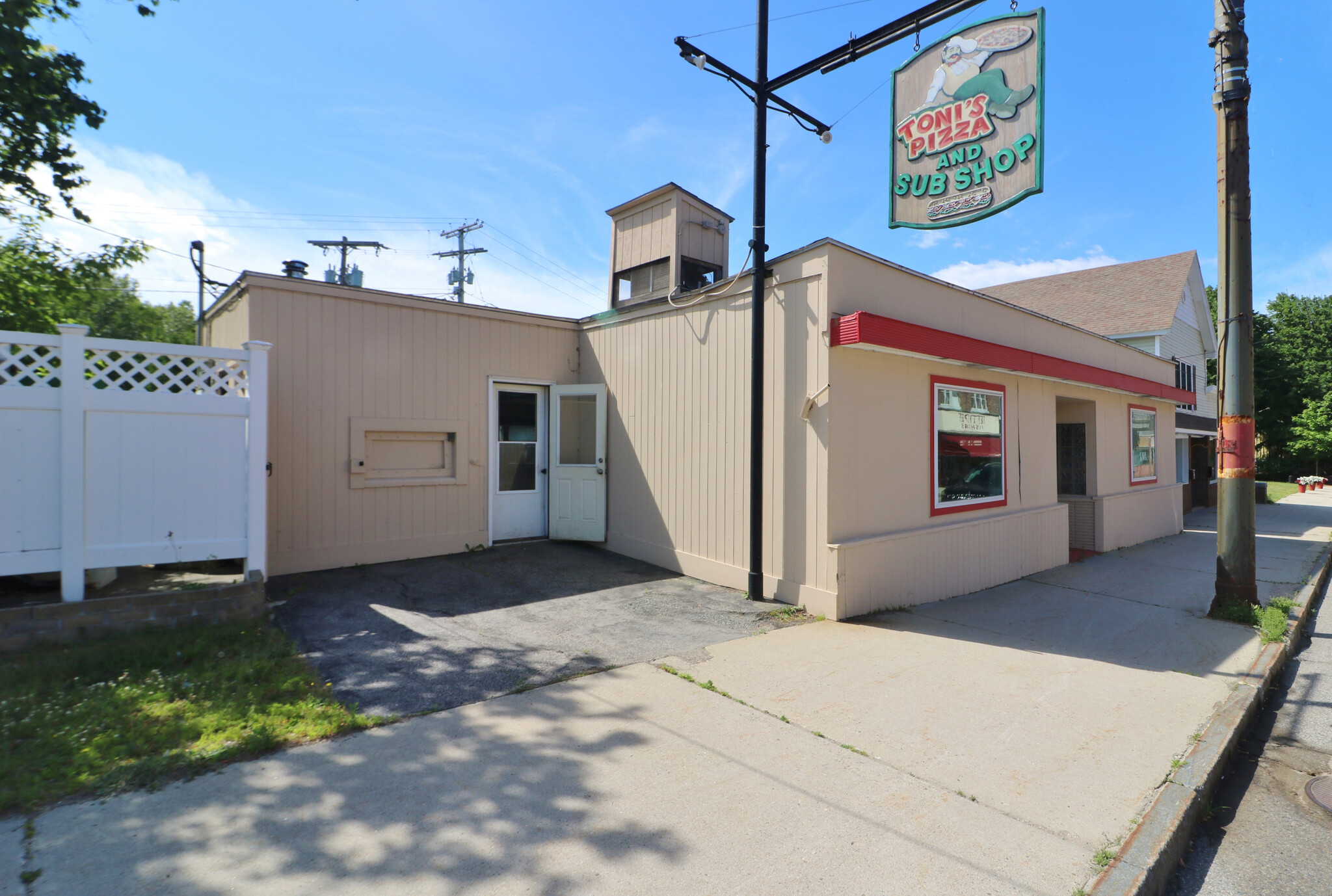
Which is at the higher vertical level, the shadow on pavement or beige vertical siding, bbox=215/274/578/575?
beige vertical siding, bbox=215/274/578/575

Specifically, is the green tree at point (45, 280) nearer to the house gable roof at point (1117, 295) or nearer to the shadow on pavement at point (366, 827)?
the shadow on pavement at point (366, 827)

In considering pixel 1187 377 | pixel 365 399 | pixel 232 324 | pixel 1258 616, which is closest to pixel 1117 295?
pixel 1187 377

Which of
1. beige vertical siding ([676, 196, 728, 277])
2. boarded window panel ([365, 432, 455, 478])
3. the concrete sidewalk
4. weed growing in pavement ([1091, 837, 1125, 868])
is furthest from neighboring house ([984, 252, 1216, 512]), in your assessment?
weed growing in pavement ([1091, 837, 1125, 868])

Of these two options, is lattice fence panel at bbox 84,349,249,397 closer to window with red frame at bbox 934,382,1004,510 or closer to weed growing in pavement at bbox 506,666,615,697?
weed growing in pavement at bbox 506,666,615,697

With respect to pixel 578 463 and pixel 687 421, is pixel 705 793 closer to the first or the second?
pixel 687 421

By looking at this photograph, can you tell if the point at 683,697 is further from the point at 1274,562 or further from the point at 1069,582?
the point at 1274,562

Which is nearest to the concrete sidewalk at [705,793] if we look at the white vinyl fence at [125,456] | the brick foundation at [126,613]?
the brick foundation at [126,613]

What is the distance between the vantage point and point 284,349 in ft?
21.9

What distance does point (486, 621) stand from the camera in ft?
17.7

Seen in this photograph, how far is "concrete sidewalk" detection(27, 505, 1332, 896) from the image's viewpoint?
230 centimetres

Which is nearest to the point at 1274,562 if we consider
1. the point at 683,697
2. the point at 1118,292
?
the point at 683,697

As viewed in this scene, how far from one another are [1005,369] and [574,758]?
23.0 ft

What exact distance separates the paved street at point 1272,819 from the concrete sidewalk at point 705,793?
28cm

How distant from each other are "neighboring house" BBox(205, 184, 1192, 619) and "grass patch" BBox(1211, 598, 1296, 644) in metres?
2.13
